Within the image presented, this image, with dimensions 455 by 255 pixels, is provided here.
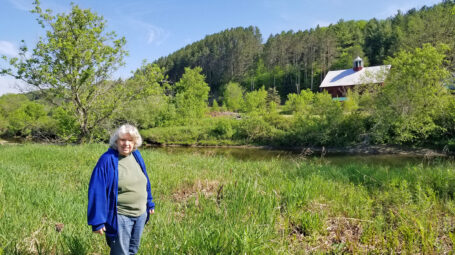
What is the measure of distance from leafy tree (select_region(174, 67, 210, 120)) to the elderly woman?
33.4m

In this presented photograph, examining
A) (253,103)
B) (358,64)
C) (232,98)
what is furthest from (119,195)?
(358,64)

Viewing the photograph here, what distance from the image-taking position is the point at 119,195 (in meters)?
2.56

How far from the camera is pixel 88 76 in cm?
1199

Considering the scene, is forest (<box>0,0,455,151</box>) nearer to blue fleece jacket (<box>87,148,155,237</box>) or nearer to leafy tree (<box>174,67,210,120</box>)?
leafy tree (<box>174,67,210,120</box>)

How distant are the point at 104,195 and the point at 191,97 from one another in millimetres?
39091

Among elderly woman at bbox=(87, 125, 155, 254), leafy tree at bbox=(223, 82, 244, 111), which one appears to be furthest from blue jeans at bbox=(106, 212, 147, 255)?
leafy tree at bbox=(223, 82, 244, 111)

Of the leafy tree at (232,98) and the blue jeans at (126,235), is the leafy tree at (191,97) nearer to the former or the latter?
the leafy tree at (232,98)

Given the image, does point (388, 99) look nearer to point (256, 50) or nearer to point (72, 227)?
point (72, 227)

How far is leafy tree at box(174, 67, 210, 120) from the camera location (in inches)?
1540

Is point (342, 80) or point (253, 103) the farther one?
point (342, 80)

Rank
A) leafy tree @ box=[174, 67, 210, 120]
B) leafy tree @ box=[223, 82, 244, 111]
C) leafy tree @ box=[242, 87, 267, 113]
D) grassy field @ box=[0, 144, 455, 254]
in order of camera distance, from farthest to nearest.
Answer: leafy tree @ box=[223, 82, 244, 111], leafy tree @ box=[174, 67, 210, 120], leafy tree @ box=[242, 87, 267, 113], grassy field @ box=[0, 144, 455, 254]

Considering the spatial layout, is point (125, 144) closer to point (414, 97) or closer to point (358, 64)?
point (414, 97)

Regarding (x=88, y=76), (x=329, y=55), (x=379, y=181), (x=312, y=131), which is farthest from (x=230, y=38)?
(x=379, y=181)

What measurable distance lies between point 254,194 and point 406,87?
903 inches
